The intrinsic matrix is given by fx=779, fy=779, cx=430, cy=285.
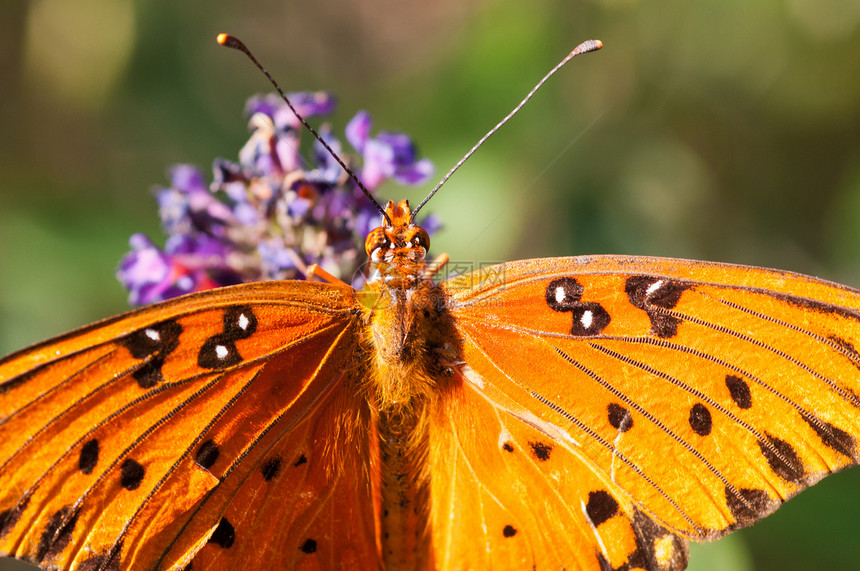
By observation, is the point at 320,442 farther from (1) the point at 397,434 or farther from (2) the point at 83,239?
(2) the point at 83,239

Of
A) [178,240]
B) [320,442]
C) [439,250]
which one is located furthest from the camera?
[439,250]

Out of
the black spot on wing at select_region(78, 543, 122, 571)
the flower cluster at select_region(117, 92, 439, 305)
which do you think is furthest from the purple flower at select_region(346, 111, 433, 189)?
Result: the black spot on wing at select_region(78, 543, 122, 571)

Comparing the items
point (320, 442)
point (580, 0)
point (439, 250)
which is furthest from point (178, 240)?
point (580, 0)

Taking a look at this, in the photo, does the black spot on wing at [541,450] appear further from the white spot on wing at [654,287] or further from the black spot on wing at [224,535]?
the black spot on wing at [224,535]

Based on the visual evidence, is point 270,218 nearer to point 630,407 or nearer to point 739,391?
point 630,407

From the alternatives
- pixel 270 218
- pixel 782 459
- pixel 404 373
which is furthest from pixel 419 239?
pixel 782 459

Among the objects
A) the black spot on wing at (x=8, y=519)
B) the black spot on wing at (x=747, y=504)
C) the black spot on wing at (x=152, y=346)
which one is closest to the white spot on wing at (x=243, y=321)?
the black spot on wing at (x=152, y=346)

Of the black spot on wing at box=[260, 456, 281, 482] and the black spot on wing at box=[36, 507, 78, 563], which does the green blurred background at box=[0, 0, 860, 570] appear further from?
the black spot on wing at box=[36, 507, 78, 563]
